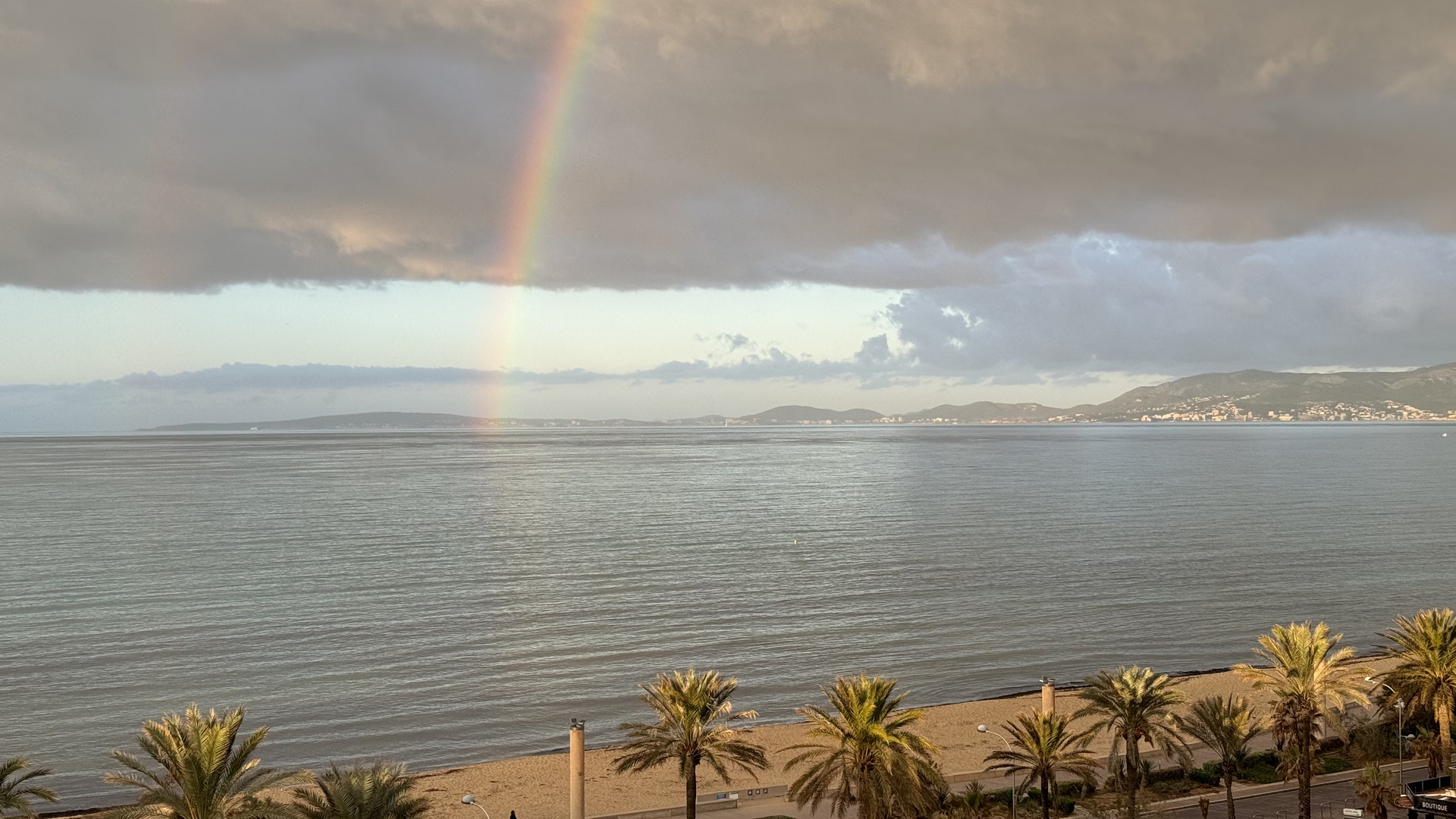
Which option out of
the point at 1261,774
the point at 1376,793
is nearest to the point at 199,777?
the point at 1376,793

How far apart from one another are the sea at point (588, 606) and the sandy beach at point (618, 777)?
282 centimetres

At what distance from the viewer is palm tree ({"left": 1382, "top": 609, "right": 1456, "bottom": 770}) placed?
37156mm

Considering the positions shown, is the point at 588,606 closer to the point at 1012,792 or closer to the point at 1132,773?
the point at 1012,792

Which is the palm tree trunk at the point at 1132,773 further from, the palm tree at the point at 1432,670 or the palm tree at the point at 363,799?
the palm tree at the point at 363,799

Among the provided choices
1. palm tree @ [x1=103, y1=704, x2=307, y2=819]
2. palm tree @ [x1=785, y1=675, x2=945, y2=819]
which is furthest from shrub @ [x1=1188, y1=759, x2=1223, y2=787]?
palm tree @ [x1=103, y1=704, x2=307, y2=819]

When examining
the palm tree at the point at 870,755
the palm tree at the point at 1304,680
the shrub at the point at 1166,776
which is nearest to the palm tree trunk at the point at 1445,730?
the palm tree at the point at 1304,680

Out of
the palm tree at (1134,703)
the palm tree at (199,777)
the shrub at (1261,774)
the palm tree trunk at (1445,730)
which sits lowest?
the shrub at (1261,774)

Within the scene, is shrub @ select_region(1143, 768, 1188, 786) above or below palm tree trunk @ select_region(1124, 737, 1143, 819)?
below

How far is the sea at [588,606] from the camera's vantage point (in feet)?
174

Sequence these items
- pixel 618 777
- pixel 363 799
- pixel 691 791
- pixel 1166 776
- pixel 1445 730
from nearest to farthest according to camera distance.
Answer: pixel 363 799
pixel 691 791
pixel 1445 730
pixel 1166 776
pixel 618 777

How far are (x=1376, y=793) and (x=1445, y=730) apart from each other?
15.0 feet

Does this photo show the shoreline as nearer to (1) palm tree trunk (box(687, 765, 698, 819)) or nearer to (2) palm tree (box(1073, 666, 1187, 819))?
(1) palm tree trunk (box(687, 765, 698, 819))

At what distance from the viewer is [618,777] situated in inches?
1735

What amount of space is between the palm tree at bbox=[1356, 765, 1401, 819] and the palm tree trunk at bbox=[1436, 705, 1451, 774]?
248cm
